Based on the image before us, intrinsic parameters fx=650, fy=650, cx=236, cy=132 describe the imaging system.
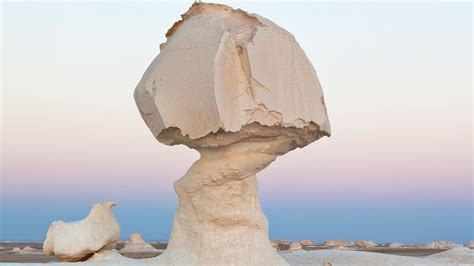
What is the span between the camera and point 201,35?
11555 mm

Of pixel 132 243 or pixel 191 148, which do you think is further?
pixel 132 243

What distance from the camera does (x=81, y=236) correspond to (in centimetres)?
1181

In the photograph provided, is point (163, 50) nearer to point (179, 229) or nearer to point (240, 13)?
point (240, 13)

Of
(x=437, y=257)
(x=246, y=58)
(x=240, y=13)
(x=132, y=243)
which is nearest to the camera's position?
(x=246, y=58)

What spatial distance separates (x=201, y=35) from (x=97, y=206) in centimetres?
379

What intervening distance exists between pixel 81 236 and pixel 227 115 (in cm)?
355

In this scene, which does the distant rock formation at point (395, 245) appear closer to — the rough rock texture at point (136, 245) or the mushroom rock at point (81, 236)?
the rough rock texture at point (136, 245)

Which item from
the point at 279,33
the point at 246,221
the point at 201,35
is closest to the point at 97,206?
the point at 246,221

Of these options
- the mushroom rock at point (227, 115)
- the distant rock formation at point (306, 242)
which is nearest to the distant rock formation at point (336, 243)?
the distant rock formation at point (306, 242)

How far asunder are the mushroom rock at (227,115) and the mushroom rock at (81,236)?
1.09 meters

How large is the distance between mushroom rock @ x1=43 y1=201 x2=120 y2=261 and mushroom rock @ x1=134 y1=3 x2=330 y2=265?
1088 millimetres

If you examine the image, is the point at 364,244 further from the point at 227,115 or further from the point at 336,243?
the point at 227,115

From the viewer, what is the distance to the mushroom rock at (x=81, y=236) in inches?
464

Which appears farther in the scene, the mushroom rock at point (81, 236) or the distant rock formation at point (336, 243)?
the distant rock formation at point (336, 243)
